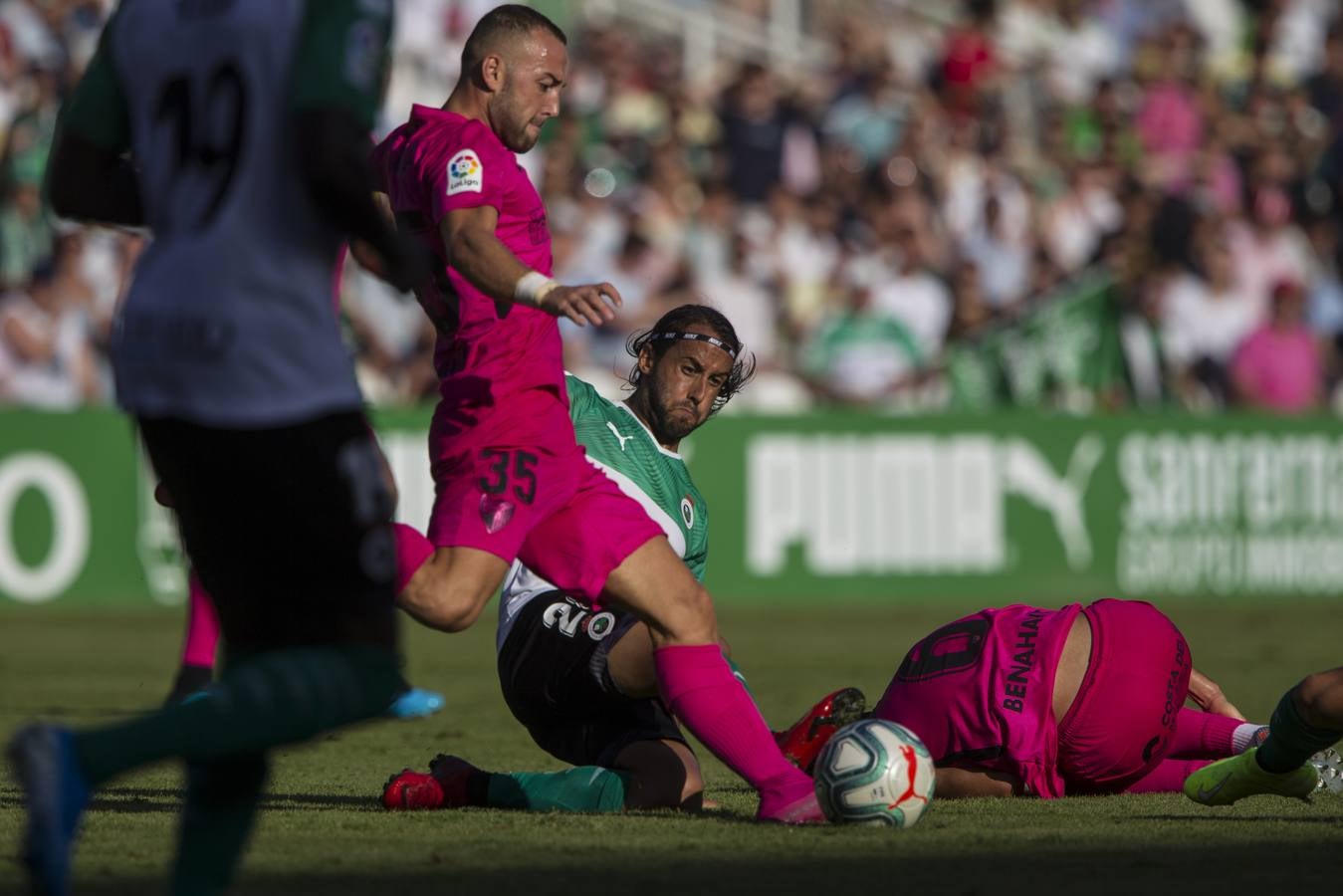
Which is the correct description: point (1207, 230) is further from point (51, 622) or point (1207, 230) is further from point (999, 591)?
point (51, 622)

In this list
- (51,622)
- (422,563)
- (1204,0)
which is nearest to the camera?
(422,563)

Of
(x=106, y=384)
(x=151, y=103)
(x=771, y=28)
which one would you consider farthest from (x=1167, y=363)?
(x=151, y=103)

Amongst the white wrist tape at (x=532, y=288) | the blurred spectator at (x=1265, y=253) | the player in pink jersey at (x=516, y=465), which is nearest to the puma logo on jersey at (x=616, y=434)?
the player in pink jersey at (x=516, y=465)

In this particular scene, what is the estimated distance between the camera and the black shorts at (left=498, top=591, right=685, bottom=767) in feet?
21.8

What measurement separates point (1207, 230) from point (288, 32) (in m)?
15.3

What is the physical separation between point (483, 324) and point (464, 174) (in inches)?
18.8

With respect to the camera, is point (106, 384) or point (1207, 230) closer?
point (106, 384)

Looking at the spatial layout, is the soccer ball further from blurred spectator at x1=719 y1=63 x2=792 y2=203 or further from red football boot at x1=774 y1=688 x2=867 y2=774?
blurred spectator at x1=719 y1=63 x2=792 y2=203

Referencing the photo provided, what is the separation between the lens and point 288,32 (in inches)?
166

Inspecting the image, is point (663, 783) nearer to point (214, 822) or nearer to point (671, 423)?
point (671, 423)

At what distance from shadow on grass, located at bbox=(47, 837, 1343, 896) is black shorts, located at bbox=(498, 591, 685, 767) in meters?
1.10

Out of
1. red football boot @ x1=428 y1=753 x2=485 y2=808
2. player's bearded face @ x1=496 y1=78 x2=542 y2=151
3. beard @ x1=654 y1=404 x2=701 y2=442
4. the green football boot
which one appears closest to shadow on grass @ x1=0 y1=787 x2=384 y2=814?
red football boot @ x1=428 y1=753 x2=485 y2=808

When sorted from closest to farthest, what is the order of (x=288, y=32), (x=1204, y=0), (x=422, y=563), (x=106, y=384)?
(x=288, y=32)
(x=422, y=563)
(x=106, y=384)
(x=1204, y=0)

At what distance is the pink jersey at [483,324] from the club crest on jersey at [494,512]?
17 cm
